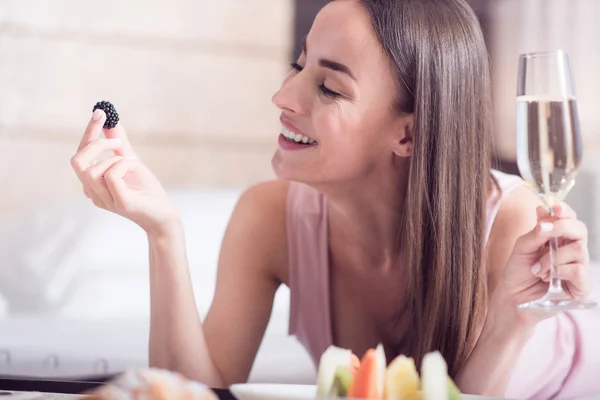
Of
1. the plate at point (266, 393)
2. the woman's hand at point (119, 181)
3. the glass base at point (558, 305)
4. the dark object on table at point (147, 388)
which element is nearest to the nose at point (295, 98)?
the woman's hand at point (119, 181)

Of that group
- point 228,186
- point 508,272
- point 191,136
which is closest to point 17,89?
point 191,136

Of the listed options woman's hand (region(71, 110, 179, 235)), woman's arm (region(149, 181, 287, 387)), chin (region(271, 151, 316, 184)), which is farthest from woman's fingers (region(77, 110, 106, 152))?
chin (region(271, 151, 316, 184))

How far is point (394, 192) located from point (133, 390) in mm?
949

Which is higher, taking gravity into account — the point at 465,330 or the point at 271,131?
the point at 271,131

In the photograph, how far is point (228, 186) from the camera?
10.3 feet

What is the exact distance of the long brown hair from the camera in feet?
4.40

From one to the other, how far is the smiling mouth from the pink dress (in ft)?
1.00

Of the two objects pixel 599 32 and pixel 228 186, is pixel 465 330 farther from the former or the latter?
pixel 599 32

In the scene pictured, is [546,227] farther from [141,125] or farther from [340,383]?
[141,125]

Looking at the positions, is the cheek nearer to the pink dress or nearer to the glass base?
the pink dress

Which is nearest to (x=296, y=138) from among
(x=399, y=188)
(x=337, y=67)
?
(x=337, y=67)

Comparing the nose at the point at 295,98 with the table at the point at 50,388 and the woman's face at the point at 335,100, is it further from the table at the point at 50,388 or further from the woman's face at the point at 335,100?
the table at the point at 50,388

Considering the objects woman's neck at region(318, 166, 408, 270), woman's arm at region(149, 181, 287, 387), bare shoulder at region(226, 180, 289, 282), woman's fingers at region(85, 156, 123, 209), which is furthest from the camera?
bare shoulder at region(226, 180, 289, 282)

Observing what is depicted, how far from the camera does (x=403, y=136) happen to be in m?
1.40
